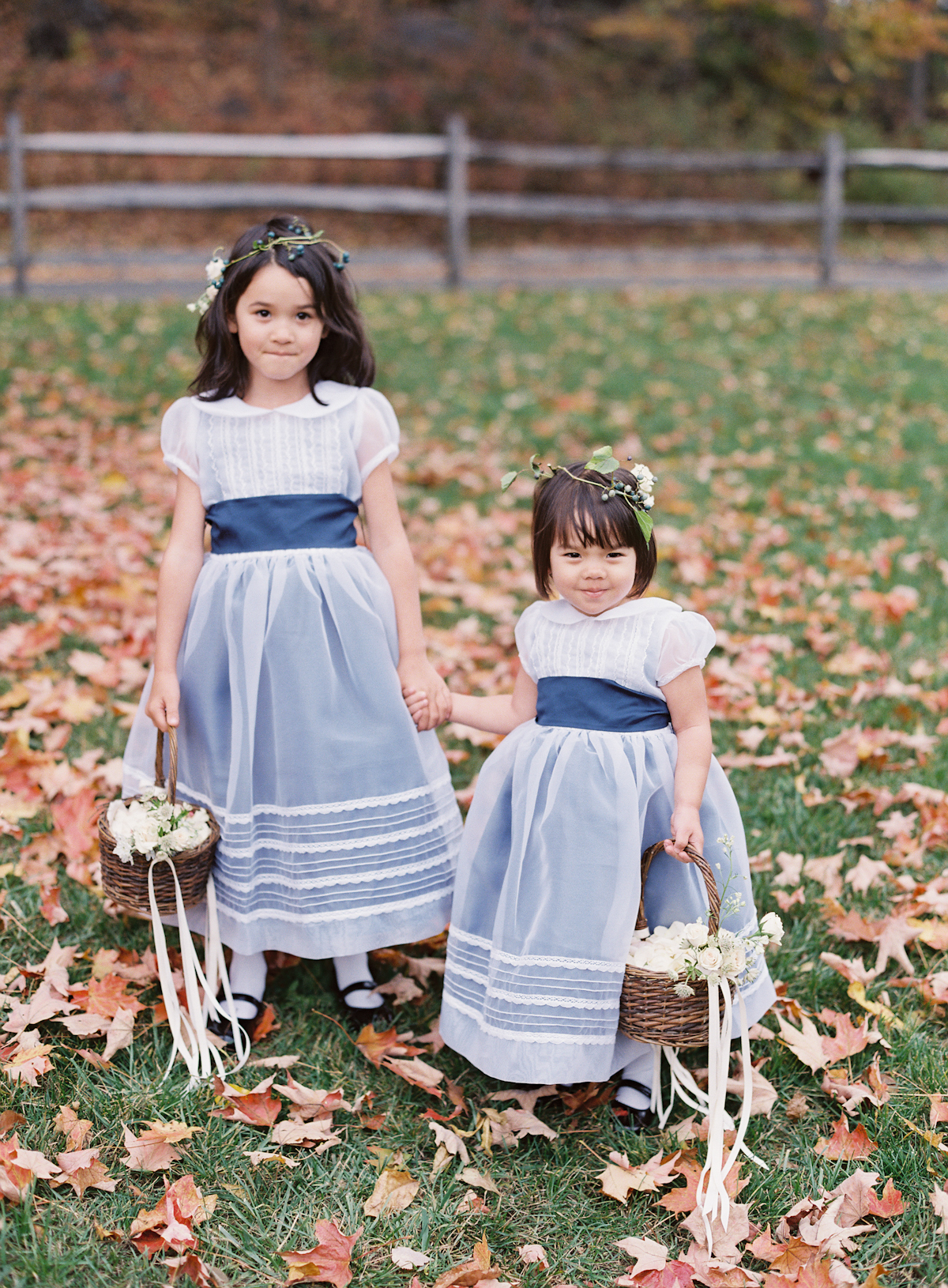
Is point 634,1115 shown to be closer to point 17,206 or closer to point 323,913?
point 323,913

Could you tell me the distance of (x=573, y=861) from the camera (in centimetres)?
222

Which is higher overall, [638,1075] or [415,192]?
[415,192]

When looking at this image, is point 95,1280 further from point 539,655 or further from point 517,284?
point 517,284

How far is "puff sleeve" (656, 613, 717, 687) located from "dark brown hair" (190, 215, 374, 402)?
907mm

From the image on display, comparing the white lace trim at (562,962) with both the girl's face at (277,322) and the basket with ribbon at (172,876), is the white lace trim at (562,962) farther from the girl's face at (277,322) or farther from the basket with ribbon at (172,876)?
the girl's face at (277,322)

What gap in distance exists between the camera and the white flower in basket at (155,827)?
2.32 meters

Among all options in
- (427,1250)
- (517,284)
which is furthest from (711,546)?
(517,284)

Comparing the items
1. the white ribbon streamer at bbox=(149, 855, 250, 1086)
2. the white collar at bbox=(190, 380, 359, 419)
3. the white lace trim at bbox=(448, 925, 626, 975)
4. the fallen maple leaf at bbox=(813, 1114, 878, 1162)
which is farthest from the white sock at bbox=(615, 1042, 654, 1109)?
the white collar at bbox=(190, 380, 359, 419)

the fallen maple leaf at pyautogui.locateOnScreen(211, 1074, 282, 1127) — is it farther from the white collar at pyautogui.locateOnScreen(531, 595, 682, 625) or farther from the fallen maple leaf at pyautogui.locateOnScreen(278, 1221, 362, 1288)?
the white collar at pyautogui.locateOnScreen(531, 595, 682, 625)

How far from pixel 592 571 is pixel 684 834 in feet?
1.66

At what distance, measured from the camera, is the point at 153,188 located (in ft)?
35.4

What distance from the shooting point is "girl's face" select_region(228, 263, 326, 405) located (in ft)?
7.95

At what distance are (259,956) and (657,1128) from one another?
910mm

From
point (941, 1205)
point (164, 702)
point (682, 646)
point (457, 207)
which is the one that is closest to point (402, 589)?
point (164, 702)
